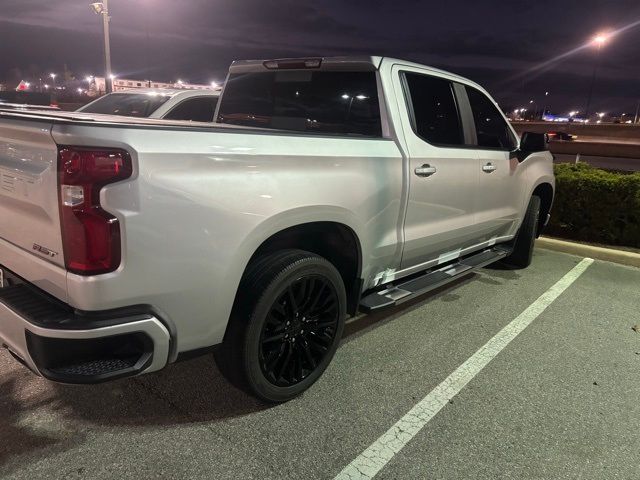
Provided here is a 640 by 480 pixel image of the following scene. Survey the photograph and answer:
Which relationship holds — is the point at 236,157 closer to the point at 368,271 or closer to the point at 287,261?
the point at 287,261

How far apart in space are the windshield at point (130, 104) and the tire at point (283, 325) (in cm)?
478

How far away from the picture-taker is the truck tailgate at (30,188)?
2.02m

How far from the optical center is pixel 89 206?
6.37ft

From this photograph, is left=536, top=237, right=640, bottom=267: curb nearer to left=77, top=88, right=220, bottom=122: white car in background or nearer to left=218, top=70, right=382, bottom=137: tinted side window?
left=218, top=70, right=382, bottom=137: tinted side window

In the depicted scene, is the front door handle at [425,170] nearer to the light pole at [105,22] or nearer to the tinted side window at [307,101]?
the tinted side window at [307,101]

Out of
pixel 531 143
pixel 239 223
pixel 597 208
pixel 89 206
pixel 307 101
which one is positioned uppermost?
pixel 307 101

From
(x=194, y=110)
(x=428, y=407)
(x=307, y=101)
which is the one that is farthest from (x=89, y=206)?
(x=194, y=110)

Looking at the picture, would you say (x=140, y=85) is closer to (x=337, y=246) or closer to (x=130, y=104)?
(x=130, y=104)

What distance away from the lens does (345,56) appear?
3.56 metres

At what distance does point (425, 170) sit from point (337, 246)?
87cm

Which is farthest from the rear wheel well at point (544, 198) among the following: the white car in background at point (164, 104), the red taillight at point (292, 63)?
the white car in background at point (164, 104)

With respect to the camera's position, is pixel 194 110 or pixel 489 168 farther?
pixel 194 110

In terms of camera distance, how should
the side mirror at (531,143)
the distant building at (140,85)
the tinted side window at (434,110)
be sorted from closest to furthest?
1. the tinted side window at (434,110)
2. the side mirror at (531,143)
3. the distant building at (140,85)

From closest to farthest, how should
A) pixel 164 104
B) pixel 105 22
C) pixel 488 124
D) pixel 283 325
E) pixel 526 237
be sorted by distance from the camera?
1. pixel 283 325
2. pixel 488 124
3. pixel 526 237
4. pixel 164 104
5. pixel 105 22
